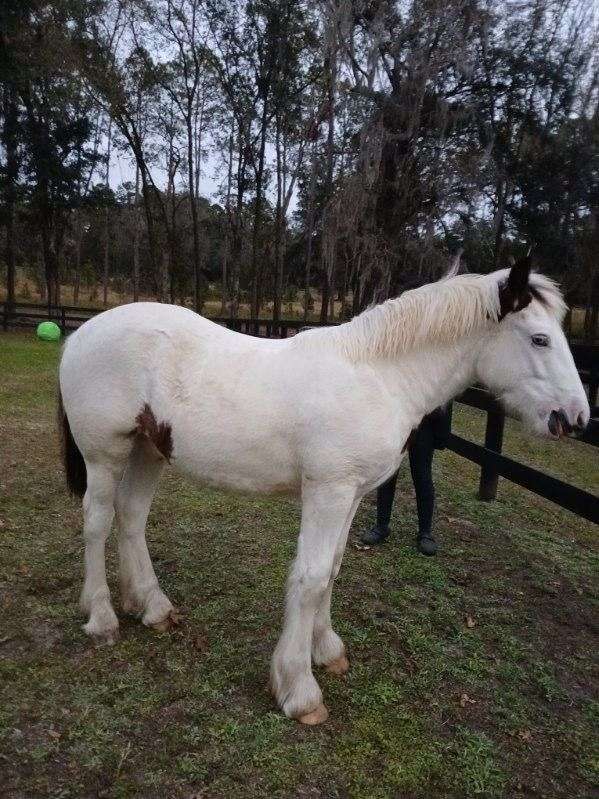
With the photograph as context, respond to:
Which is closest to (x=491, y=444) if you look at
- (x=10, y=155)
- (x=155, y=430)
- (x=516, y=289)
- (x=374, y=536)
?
(x=374, y=536)

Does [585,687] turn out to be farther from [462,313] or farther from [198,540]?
[198,540]

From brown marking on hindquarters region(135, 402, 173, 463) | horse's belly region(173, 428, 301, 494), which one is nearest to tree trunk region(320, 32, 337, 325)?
brown marking on hindquarters region(135, 402, 173, 463)

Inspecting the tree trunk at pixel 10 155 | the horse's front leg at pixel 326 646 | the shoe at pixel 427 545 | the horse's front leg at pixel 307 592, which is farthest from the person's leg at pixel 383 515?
the tree trunk at pixel 10 155

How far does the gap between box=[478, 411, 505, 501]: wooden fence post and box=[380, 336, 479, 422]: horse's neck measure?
8.48ft

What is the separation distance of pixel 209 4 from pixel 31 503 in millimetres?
22798

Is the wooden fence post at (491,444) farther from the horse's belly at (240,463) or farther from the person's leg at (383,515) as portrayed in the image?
the horse's belly at (240,463)

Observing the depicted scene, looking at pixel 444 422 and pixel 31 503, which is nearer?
pixel 444 422

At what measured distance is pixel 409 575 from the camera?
344 cm

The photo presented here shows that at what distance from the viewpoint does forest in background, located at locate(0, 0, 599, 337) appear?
1595 cm

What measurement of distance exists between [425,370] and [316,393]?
51 centimetres

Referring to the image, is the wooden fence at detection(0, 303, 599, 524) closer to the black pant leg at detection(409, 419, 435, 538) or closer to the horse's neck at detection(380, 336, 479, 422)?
the black pant leg at detection(409, 419, 435, 538)

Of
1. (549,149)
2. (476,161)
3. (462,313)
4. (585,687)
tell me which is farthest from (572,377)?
(549,149)

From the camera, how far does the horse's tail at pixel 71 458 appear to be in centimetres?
280

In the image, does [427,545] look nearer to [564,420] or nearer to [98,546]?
[564,420]
